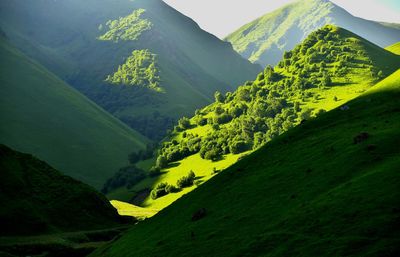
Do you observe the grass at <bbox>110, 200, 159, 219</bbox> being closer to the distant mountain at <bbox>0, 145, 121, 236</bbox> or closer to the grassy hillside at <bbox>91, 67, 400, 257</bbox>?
the distant mountain at <bbox>0, 145, 121, 236</bbox>

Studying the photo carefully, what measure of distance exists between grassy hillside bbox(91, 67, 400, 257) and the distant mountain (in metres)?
38.4

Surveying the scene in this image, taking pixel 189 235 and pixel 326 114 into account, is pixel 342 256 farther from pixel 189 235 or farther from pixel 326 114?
pixel 326 114

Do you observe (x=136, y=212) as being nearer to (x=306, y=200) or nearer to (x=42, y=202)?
(x=42, y=202)

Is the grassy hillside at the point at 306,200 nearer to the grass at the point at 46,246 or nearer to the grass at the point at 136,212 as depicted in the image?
the grass at the point at 46,246

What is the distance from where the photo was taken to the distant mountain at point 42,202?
95.8m

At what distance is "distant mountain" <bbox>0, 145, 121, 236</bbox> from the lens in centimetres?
9581

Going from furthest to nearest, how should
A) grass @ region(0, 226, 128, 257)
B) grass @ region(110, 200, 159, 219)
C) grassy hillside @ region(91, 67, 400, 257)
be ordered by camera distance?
1. grass @ region(110, 200, 159, 219)
2. grass @ region(0, 226, 128, 257)
3. grassy hillside @ region(91, 67, 400, 257)

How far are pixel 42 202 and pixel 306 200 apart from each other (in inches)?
3249

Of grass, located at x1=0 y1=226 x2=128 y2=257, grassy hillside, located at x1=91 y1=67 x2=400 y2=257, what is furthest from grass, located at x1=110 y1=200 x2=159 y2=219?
grassy hillside, located at x1=91 y1=67 x2=400 y2=257

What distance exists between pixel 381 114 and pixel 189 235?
31402mm

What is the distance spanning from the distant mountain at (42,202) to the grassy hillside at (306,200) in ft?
126

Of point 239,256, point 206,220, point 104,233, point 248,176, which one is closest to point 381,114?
point 248,176

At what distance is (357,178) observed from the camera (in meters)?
40.9

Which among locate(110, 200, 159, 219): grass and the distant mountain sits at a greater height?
the distant mountain
